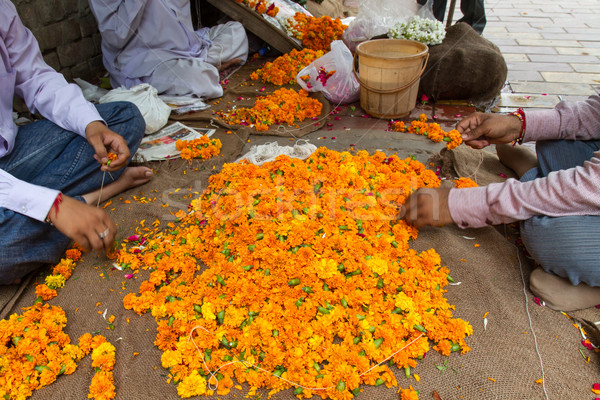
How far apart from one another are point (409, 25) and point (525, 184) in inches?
111

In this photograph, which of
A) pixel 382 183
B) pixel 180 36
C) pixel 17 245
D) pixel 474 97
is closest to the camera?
pixel 17 245

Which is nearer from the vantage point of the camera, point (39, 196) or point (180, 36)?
point (39, 196)

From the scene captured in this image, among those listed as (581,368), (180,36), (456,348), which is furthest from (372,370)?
(180,36)

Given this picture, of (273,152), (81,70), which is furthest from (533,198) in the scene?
(81,70)

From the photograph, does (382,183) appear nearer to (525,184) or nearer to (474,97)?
(525,184)

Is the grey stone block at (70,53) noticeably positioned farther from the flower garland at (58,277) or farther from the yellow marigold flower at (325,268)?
the yellow marigold flower at (325,268)

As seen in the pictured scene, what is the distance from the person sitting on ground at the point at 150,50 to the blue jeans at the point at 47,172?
128 cm

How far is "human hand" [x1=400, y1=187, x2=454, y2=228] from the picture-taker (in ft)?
6.33

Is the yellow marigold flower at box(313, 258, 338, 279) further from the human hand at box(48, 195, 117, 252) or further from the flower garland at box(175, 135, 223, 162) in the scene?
the flower garland at box(175, 135, 223, 162)

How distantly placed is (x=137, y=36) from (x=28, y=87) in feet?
6.19

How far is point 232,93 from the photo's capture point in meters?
4.23

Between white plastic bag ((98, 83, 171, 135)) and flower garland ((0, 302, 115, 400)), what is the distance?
2045 mm

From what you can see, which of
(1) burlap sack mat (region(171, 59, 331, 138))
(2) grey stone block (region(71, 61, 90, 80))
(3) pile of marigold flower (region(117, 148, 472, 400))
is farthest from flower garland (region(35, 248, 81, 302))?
(2) grey stone block (region(71, 61, 90, 80))

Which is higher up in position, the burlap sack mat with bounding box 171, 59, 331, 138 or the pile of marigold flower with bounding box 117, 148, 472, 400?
the pile of marigold flower with bounding box 117, 148, 472, 400
